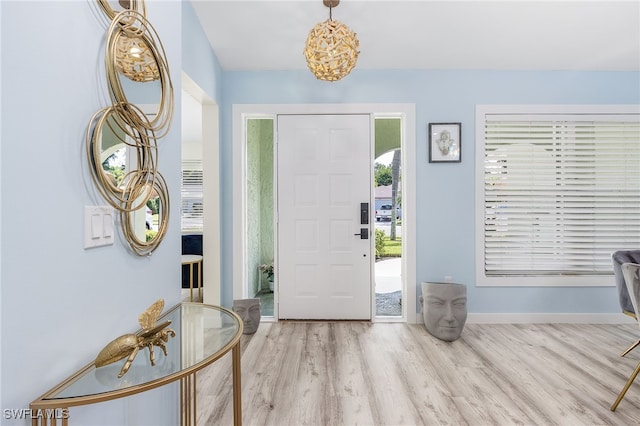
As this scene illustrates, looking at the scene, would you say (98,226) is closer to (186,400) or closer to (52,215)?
(52,215)

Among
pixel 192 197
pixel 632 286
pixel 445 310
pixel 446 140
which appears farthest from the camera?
pixel 192 197

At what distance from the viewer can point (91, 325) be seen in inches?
35.0

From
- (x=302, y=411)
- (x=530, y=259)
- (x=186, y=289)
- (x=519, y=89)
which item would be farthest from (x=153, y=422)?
(x=519, y=89)

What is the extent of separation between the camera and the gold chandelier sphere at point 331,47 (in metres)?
2.21

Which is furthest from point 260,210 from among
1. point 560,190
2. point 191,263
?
point 560,190

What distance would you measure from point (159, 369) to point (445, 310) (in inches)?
99.5

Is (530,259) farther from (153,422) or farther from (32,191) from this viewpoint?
(32,191)

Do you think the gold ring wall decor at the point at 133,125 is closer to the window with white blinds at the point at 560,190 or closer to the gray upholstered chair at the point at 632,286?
the gray upholstered chair at the point at 632,286

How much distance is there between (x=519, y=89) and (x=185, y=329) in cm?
363

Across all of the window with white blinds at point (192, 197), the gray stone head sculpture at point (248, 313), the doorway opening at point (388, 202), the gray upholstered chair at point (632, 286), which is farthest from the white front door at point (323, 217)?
the gray upholstered chair at point (632, 286)

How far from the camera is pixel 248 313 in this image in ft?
9.65

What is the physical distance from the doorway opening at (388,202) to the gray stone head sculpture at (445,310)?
714 mm

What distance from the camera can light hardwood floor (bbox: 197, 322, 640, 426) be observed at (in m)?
1.75

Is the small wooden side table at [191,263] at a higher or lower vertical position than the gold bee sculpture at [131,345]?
lower
